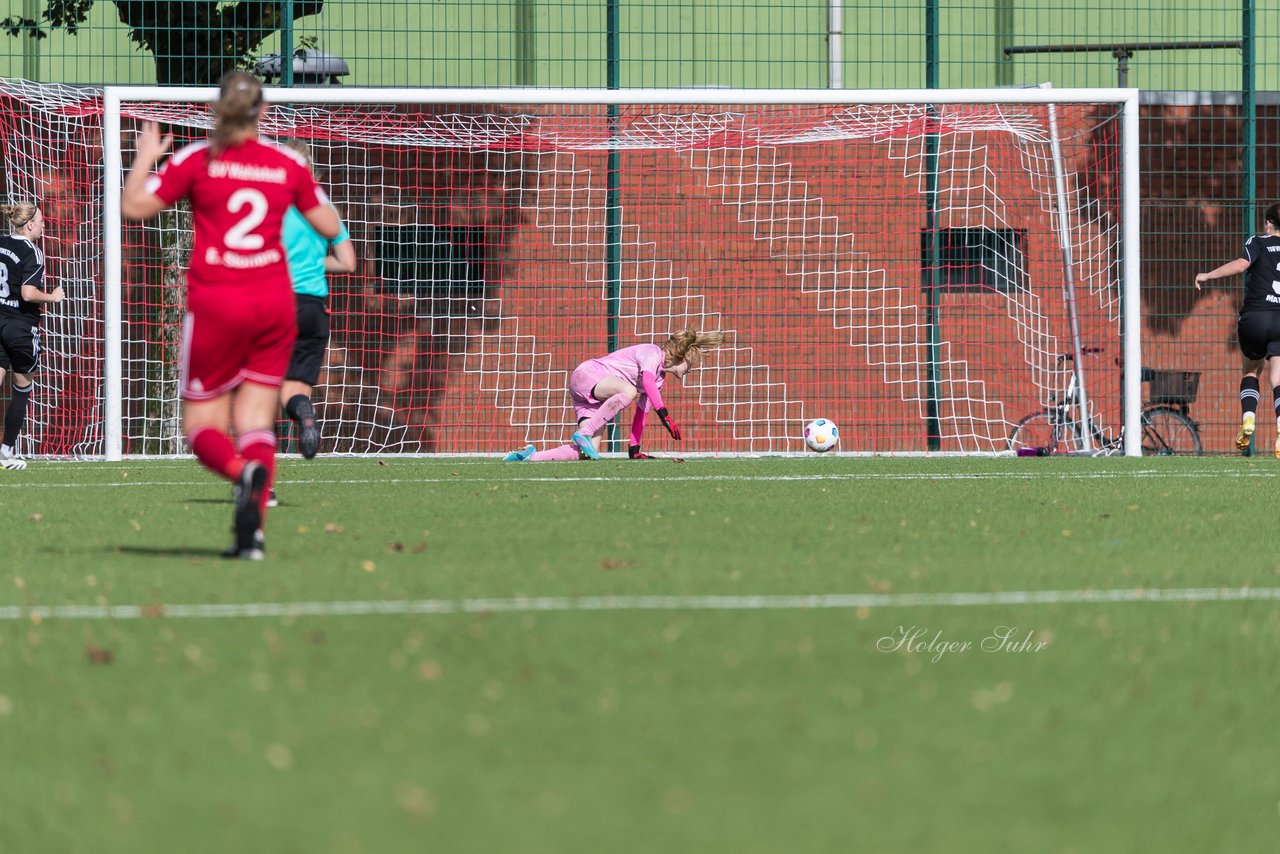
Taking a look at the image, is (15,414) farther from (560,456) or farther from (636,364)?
(636,364)

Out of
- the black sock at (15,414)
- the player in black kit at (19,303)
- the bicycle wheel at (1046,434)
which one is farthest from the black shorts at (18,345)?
the bicycle wheel at (1046,434)

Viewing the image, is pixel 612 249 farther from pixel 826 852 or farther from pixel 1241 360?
pixel 826 852

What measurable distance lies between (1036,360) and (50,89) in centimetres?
859

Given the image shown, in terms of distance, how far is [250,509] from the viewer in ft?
17.9

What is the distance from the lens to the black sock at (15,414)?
11.7m

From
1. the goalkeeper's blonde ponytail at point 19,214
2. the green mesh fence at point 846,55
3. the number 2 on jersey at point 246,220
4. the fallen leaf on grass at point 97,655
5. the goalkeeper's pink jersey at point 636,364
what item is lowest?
the fallen leaf on grass at point 97,655

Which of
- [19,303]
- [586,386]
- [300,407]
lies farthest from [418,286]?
[300,407]

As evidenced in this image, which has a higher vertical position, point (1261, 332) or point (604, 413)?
A: point (1261, 332)

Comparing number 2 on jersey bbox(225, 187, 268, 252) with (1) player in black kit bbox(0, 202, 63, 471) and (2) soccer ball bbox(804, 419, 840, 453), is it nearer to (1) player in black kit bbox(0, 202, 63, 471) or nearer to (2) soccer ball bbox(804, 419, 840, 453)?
(1) player in black kit bbox(0, 202, 63, 471)

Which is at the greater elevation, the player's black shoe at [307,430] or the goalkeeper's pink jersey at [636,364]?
the goalkeeper's pink jersey at [636,364]

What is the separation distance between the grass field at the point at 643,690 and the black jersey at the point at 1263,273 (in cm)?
720

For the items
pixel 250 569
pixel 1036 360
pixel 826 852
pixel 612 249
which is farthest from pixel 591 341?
pixel 826 852

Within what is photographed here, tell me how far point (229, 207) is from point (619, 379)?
21.9ft

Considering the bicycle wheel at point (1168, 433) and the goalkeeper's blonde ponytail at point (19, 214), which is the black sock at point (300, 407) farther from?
the bicycle wheel at point (1168, 433)
